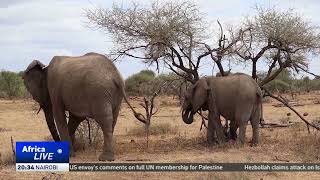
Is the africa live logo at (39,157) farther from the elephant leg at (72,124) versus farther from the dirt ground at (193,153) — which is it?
the elephant leg at (72,124)

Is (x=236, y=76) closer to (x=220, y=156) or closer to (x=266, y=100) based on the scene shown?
(x=220, y=156)

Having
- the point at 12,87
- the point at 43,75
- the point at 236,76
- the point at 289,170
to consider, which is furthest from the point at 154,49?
the point at 12,87

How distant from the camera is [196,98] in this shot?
13438 mm

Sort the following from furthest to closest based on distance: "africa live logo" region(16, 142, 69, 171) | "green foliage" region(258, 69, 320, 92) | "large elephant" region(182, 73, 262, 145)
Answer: "green foliage" region(258, 69, 320, 92), "large elephant" region(182, 73, 262, 145), "africa live logo" region(16, 142, 69, 171)

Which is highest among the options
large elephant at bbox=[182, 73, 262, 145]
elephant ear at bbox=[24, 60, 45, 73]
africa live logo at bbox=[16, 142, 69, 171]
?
elephant ear at bbox=[24, 60, 45, 73]

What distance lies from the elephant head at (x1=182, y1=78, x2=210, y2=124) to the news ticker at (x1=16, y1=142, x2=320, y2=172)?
3582mm

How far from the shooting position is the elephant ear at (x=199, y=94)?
43.5 feet

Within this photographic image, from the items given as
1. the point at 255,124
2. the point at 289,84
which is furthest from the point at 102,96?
the point at 289,84

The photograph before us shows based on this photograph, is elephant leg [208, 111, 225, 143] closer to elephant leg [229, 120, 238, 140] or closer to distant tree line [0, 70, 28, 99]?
elephant leg [229, 120, 238, 140]

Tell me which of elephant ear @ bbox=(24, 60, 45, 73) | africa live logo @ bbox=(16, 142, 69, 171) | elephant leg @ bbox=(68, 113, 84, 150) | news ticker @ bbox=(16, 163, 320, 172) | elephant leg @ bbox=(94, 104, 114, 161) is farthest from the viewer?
elephant leg @ bbox=(68, 113, 84, 150)

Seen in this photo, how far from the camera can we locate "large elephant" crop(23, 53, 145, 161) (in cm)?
1058

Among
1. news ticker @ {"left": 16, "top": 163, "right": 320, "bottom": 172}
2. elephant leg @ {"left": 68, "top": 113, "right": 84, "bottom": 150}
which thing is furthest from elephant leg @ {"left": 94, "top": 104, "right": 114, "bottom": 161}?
elephant leg @ {"left": 68, "top": 113, "right": 84, "bottom": 150}

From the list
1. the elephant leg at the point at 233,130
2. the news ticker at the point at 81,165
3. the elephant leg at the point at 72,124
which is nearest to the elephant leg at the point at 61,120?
the elephant leg at the point at 72,124

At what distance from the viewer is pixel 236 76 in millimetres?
13156
